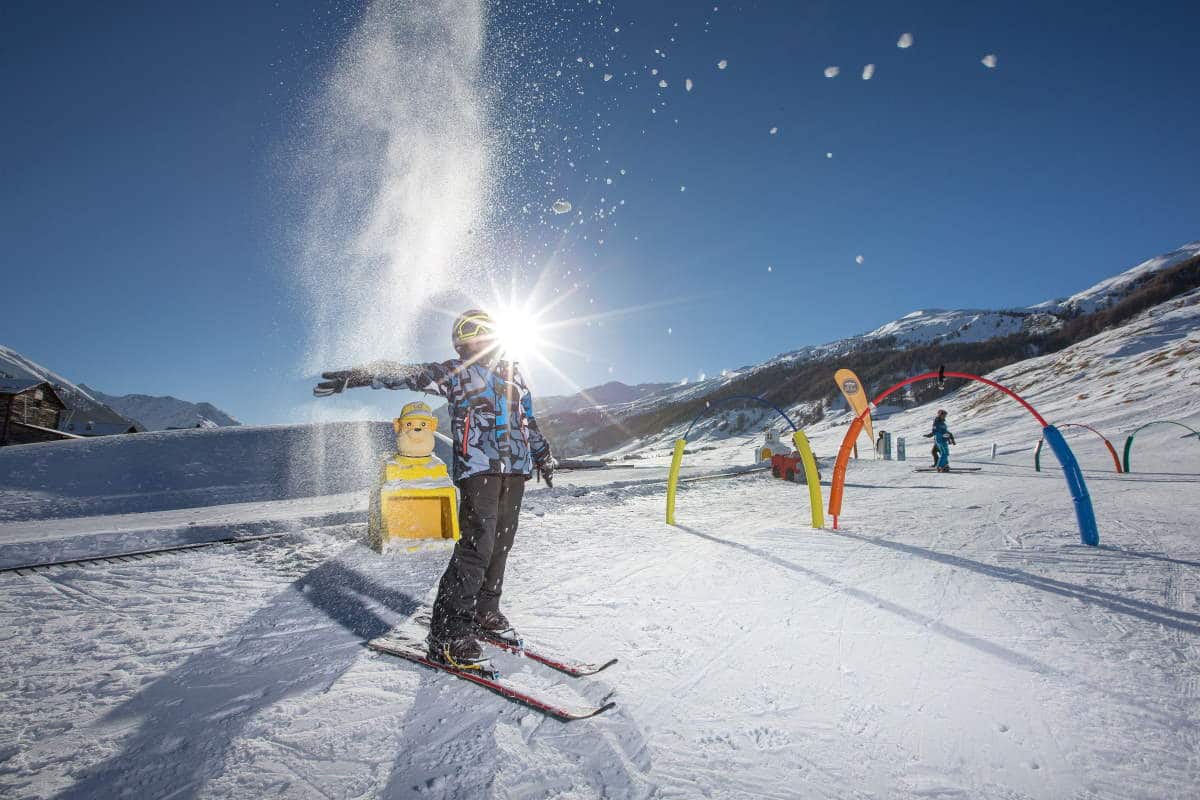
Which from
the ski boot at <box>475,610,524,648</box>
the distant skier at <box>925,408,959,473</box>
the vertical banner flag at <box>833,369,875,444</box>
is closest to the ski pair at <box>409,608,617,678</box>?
the ski boot at <box>475,610,524,648</box>

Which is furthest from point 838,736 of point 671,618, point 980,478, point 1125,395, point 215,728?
point 1125,395

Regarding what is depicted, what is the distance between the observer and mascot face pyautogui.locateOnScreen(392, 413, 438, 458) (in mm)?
5586

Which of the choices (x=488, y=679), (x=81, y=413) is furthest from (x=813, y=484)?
(x=81, y=413)

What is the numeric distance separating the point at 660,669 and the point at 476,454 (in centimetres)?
158

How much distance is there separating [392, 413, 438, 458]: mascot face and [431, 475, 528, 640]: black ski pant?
8.96 feet

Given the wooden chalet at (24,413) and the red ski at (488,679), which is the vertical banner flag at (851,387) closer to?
the red ski at (488,679)

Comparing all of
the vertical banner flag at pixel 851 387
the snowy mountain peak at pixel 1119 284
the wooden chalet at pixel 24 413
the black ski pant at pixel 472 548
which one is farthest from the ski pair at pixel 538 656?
the snowy mountain peak at pixel 1119 284

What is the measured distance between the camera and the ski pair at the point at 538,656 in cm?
261

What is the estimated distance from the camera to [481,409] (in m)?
3.04

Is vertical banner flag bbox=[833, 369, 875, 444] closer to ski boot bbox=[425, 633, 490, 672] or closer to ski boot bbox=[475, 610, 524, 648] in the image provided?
ski boot bbox=[475, 610, 524, 648]

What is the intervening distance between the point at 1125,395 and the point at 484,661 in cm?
3492

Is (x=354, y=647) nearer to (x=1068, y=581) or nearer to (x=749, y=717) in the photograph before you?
(x=749, y=717)

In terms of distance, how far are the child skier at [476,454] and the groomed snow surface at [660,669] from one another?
1.12ft

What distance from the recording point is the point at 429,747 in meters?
1.98
